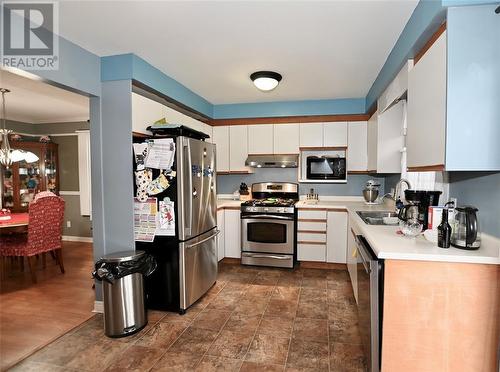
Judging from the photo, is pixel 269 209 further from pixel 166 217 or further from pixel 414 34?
pixel 414 34

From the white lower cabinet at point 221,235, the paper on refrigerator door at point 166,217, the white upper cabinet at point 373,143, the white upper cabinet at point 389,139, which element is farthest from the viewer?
the white lower cabinet at point 221,235

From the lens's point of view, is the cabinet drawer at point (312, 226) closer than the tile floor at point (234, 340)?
No

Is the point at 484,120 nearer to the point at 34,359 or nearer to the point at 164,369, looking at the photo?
the point at 164,369

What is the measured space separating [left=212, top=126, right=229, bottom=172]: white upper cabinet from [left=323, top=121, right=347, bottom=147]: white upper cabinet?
151 centimetres

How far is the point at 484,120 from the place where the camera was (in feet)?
4.88

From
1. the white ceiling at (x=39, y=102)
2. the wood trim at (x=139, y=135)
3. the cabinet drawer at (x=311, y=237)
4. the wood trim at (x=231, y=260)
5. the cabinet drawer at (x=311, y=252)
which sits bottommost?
the wood trim at (x=231, y=260)

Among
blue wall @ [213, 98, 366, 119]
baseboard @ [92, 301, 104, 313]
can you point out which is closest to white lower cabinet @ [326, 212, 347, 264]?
blue wall @ [213, 98, 366, 119]

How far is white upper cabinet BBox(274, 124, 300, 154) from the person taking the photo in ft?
14.4

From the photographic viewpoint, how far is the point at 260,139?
450 centimetres

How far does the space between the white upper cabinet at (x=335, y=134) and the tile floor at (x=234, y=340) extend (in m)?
2.08

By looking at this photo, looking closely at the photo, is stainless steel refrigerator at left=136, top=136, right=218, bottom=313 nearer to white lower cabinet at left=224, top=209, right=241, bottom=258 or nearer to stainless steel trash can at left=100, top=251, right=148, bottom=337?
stainless steel trash can at left=100, top=251, right=148, bottom=337

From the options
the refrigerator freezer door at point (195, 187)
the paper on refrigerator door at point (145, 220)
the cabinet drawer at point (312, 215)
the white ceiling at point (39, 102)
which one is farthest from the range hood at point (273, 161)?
the white ceiling at point (39, 102)

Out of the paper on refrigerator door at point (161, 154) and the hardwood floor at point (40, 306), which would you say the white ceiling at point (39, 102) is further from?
the hardwood floor at point (40, 306)

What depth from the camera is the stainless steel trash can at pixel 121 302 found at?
2.40 m
